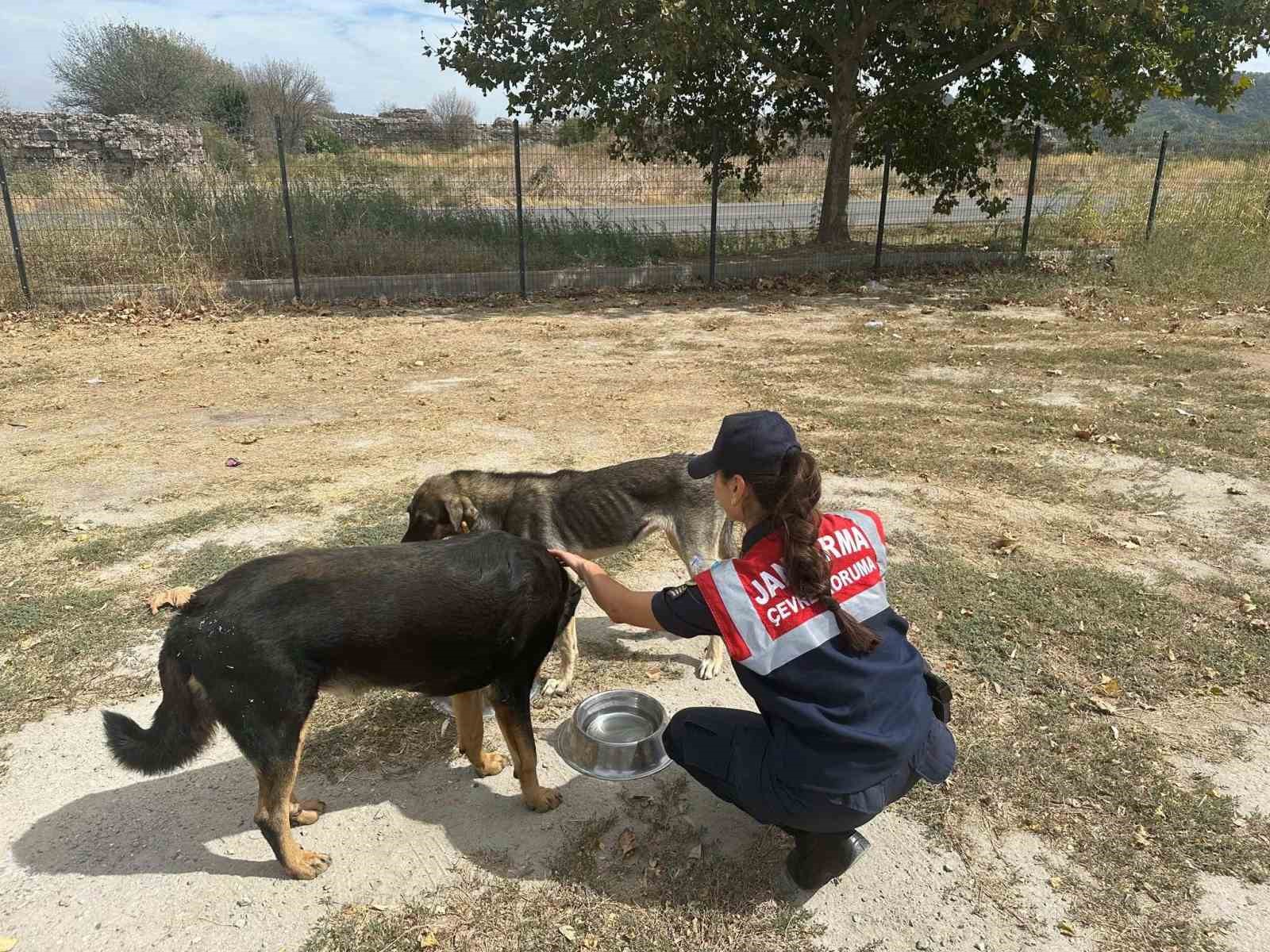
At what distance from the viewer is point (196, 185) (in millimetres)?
13219

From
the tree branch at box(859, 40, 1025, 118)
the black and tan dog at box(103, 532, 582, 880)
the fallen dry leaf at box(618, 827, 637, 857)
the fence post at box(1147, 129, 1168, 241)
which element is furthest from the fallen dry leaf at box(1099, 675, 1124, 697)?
the fence post at box(1147, 129, 1168, 241)

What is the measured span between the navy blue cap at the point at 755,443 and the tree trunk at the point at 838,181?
47.3ft

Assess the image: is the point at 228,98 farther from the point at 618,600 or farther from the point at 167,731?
the point at 618,600

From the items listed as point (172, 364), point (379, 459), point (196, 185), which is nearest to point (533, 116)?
point (196, 185)

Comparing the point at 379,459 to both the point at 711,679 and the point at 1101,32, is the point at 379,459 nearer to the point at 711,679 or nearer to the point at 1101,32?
the point at 711,679

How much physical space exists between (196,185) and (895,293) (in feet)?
36.4

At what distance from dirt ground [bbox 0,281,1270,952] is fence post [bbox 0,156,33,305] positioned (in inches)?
103

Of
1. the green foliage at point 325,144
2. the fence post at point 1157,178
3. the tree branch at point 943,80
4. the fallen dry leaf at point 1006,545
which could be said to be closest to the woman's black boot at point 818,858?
the fallen dry leaf at point 1006,545

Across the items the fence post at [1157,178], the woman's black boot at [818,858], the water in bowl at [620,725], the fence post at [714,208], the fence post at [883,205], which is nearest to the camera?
the woman's black boot at [818,858]

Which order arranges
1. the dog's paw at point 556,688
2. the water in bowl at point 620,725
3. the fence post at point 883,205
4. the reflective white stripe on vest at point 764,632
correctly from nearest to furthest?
1. the reflective white stripe on vest at point 764,632
2. the water in bowl at point 620,725
3. the dog's paw at point 556,688
4. the fence post at point 883,205

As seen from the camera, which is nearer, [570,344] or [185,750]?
[185,750]

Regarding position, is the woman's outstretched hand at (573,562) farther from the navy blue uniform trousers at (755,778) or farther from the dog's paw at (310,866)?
the dog's paw at (310,866)

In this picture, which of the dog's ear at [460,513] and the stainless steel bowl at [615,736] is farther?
the dog's ear at [460,513]

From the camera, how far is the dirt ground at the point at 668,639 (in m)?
2.80
